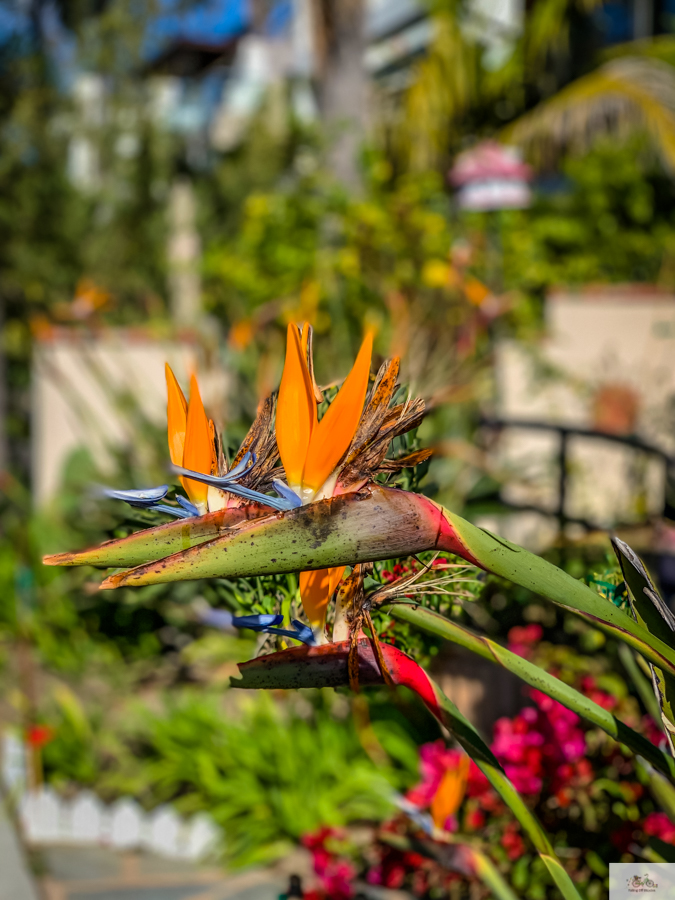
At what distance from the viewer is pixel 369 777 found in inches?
97.3

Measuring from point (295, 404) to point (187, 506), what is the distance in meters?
0.10

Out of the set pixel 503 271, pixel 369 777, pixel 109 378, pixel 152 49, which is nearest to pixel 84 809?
pixel 369 777

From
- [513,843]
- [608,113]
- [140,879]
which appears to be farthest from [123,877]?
[608,113]

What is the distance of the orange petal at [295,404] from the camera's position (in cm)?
56

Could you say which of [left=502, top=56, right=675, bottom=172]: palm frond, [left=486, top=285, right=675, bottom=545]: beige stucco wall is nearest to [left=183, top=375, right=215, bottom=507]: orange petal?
[left=486, top=285, right=675, bottom=545]: beige stucco wall

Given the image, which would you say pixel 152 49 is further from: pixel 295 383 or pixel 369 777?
pixel 295 383

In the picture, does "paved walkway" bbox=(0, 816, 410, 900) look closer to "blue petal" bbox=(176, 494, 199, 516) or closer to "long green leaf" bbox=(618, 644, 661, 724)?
"long green leaf" bbox=(618, 644, 661, 724)

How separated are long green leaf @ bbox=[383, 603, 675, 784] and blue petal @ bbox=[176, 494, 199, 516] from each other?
165mm

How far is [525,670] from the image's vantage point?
609mm

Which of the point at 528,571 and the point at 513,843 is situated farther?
the point at 513,843

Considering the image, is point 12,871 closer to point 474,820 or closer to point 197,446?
point 474,820

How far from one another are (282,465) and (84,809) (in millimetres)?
2382

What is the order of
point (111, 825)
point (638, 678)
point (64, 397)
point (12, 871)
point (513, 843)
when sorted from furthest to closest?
point (64, 397), point (111, 825), point (12, 871), point (513, 843), point (638, 678)

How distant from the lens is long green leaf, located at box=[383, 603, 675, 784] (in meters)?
0.60
